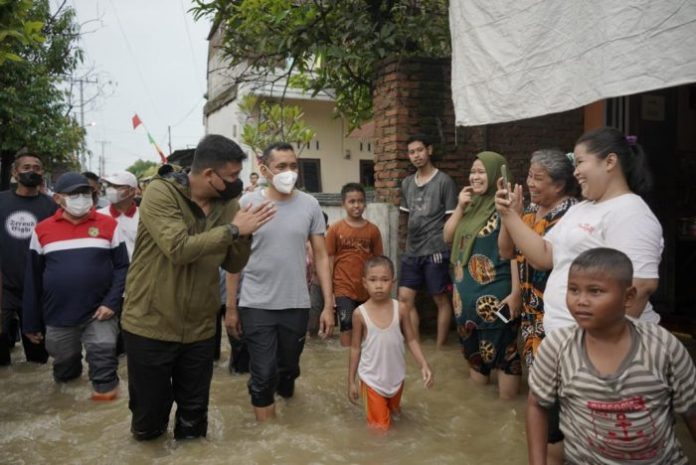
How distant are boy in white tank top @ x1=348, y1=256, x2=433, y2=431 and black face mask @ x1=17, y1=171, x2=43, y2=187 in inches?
137

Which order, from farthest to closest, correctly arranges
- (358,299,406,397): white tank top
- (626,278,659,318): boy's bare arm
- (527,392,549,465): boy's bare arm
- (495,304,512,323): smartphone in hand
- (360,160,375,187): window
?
(360,160,375,187): window, (495,304,512,323): smartphone in hand, (358,299,406,397): white tank top, (626,278,659,318): boy's bare arm, (527,392,549,465): boy's bare arm

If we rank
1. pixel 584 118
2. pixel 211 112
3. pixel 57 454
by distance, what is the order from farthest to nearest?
pixel 211 112 → pixel 584 118 → pixel 57 454

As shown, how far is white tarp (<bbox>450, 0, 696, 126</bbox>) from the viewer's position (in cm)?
357

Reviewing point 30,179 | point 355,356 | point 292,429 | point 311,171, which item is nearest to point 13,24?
point 30,179

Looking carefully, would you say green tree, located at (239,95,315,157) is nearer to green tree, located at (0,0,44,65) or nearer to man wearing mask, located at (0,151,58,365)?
man wearing mask, located at (0,151,58,365)

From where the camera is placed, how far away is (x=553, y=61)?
439cm

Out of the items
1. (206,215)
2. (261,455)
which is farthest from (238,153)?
(261,455)

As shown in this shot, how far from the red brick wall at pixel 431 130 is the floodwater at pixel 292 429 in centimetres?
229

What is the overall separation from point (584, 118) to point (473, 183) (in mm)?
2997

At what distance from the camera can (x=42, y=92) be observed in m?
13.9

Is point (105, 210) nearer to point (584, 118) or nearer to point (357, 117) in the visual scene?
point (357, 117)

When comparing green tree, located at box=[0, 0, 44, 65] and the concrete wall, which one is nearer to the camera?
green tree, located at box=[0, 0, 44, 65]

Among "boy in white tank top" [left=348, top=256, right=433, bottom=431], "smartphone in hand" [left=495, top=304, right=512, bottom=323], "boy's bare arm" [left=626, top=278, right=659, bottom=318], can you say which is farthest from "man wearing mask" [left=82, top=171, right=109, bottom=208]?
"boy's bare arm" [left=626, top=278, right=659, bottom=318]

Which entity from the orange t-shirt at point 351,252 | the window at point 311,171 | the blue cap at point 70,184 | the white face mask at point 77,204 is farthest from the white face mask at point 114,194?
the window at point 311,171
